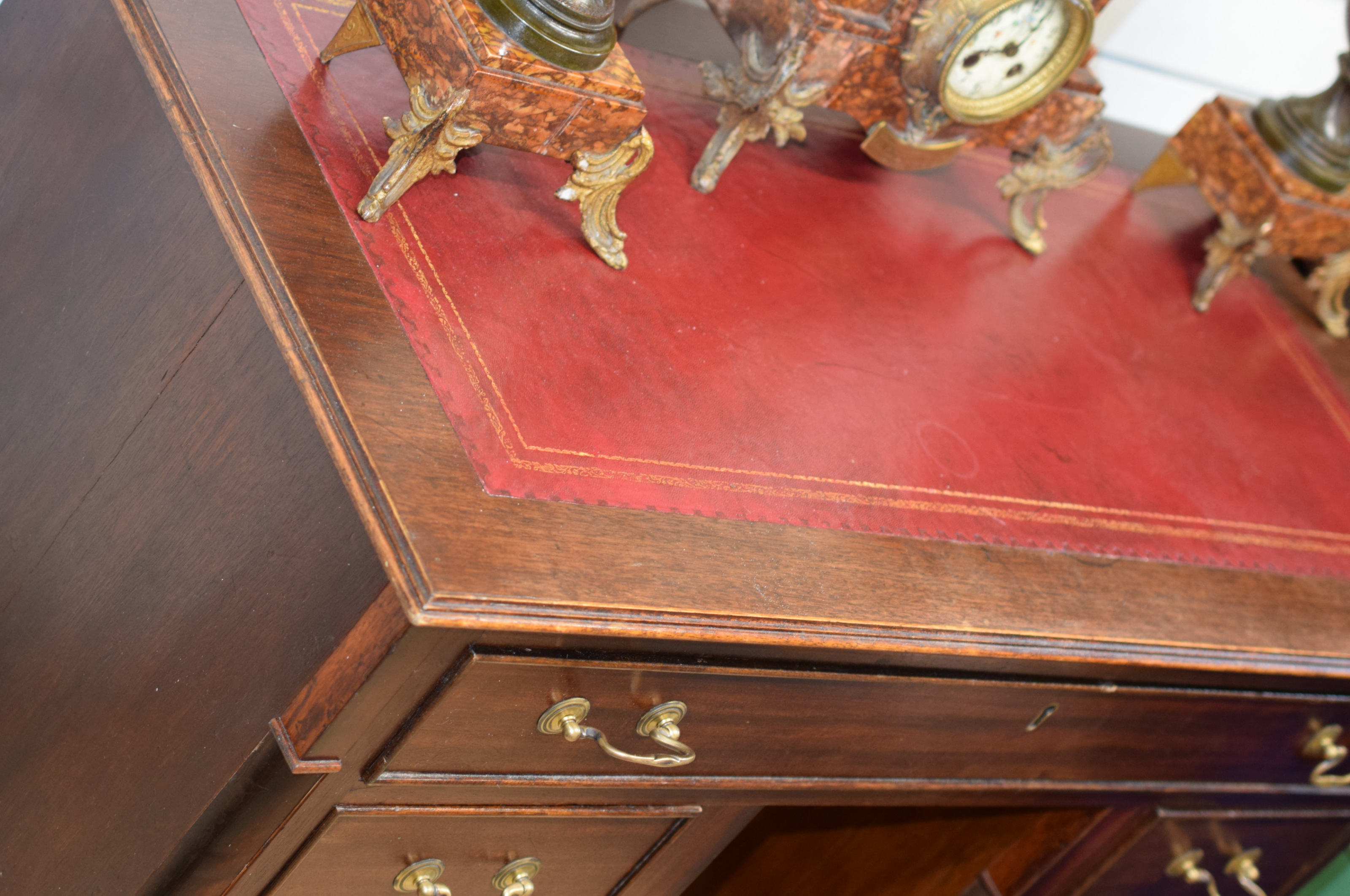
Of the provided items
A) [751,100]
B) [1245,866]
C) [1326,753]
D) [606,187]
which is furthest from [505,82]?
[1245,866]

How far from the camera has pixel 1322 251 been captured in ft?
6.28

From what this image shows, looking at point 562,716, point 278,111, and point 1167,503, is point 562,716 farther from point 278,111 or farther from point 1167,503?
point 1167,503

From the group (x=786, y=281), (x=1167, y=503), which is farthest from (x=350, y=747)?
(x=1167, y=503)

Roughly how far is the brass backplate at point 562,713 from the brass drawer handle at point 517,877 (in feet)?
0.78

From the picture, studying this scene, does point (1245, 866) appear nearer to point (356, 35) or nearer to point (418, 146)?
point (418, 146)

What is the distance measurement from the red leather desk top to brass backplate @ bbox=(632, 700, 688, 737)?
18 centimetres

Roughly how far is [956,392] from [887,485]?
0.76 feet

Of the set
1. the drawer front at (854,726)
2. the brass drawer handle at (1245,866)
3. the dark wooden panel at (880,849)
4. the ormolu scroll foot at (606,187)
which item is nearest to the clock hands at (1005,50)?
the ormolu scroll foot at (606,187)

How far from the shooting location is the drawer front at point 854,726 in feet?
3.40

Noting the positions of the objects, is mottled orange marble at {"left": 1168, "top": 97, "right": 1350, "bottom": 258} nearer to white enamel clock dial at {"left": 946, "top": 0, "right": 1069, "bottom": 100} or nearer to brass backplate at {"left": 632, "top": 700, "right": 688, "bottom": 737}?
white enamel clock dial at {"left": 946, "top": 0, "right": 1069, "bottom": 100}

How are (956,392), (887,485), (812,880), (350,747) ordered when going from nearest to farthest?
(350,747), (887,485), (956,392), (812,880)

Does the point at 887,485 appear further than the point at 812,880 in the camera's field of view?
No

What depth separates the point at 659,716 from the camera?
1.12m

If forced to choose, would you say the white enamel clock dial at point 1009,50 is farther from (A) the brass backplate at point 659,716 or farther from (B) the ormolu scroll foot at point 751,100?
(A) the brass backplate at point 659,716
